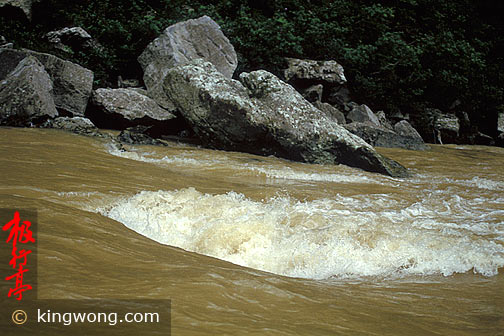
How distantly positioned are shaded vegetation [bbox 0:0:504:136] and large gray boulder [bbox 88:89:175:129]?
11.1 feet

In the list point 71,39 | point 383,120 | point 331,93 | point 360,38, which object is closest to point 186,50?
point 71,39

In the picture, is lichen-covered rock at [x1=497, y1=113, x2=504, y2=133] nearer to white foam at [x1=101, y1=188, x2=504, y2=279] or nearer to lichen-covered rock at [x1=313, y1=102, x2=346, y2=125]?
lichen-covered rock at [x1=313, y1=102, x2=346, y2=125]

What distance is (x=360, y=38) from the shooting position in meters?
15.2

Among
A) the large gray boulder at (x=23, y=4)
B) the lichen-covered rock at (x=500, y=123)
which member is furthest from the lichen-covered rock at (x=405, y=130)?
the large gray boulder at (x=23, y=4)

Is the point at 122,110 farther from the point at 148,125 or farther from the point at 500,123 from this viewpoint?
the point at 500,123

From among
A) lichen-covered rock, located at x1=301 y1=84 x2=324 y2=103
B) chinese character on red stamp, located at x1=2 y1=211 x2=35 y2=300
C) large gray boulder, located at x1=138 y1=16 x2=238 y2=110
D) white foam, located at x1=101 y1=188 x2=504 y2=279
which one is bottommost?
white foam, located at x1=101 y1=188 x2=504 y2=279

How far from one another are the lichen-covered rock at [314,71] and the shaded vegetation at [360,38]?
41 cm

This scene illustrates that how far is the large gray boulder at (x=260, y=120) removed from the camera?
23.1 ft

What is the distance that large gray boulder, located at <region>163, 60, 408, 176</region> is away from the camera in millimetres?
7043

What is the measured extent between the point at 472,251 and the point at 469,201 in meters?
2.06

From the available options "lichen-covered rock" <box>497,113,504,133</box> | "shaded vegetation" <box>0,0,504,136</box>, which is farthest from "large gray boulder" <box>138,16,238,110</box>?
"lichen-covered rock" <box>497,113,504,133</box>

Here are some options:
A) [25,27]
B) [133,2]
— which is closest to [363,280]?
[25,27]

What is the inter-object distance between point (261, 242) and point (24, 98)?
19.2 feet

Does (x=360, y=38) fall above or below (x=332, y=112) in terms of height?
above
